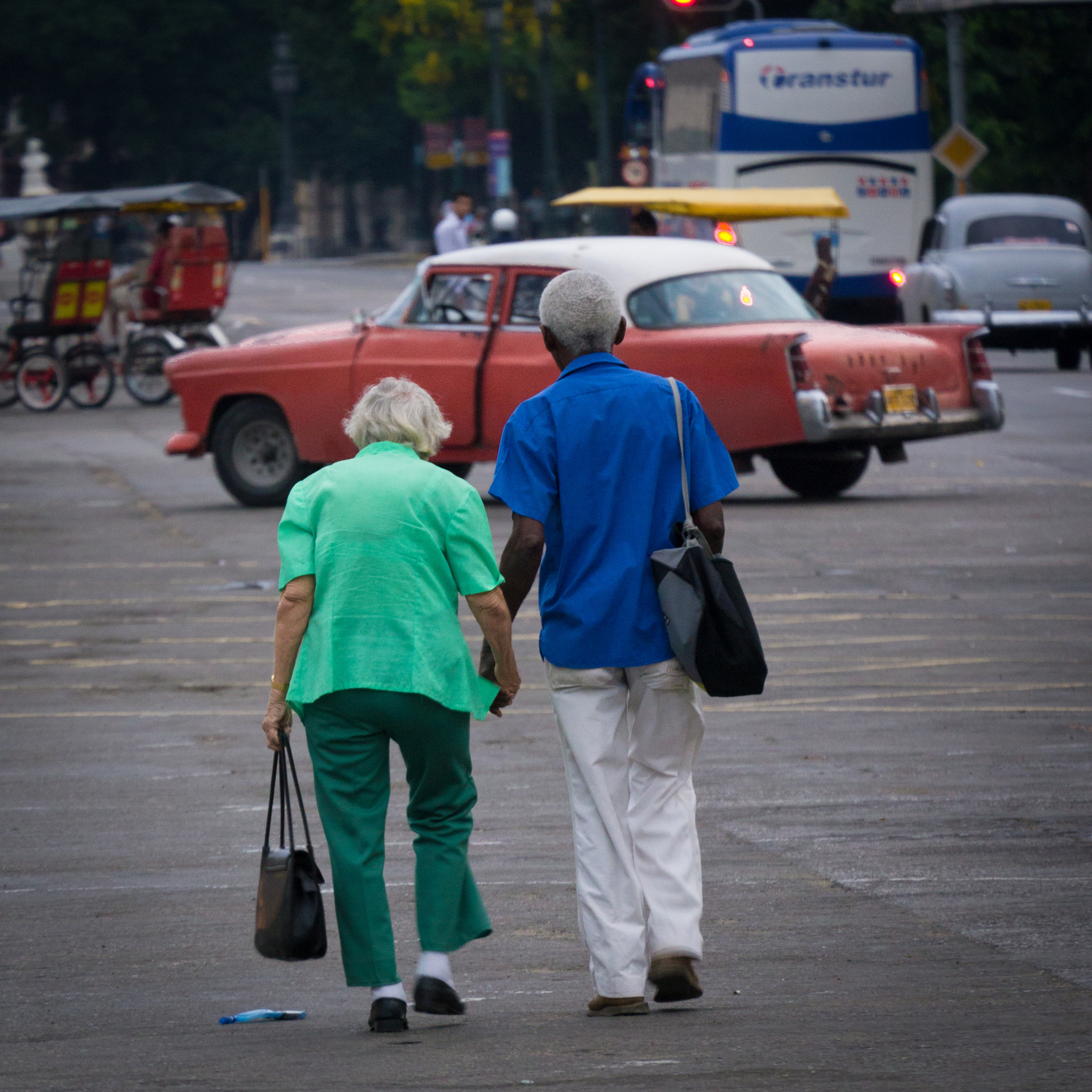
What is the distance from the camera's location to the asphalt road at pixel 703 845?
15.6 ft

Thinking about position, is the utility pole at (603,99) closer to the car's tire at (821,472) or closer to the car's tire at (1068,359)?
the car's tire at (1068,359)

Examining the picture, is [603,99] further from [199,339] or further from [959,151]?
[199,339]

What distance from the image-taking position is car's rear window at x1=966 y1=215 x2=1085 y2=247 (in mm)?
28906

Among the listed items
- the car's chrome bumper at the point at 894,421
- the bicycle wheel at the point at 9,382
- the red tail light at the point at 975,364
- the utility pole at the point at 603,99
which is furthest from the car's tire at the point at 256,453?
the utility pole at the point at 603,99

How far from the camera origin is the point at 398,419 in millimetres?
5363

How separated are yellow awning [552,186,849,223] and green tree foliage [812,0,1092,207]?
824 inches

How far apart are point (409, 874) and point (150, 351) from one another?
2098 centimetres

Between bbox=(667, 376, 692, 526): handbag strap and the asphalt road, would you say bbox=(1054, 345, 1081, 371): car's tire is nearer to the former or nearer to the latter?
the asphalt road

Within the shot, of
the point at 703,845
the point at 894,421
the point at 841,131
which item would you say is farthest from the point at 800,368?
the point at 841,131

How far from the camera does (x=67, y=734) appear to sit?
8.93m

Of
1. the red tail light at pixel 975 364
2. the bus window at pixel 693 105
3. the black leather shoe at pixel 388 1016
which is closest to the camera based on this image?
the black leather shoe at pixel 388 1016

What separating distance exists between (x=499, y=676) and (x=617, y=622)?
1.02 ft

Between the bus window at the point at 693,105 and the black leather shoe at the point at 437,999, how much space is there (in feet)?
88.2

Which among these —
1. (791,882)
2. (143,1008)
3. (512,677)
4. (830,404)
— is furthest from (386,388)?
(830,404)
